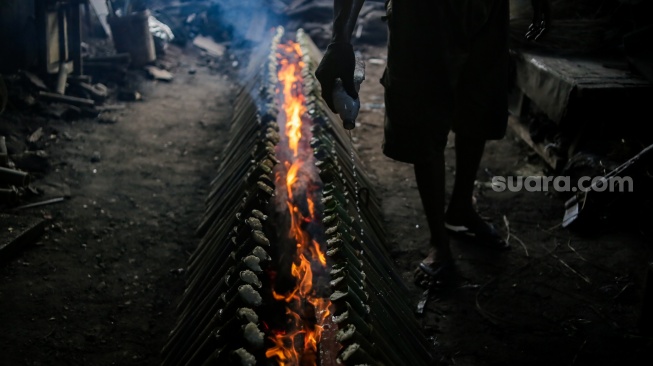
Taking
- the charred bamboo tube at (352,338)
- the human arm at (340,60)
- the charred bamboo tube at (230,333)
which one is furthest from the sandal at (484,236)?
the charred bamboo tube at (230,333)

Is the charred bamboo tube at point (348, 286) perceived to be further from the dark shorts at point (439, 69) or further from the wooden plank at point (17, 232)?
the wooden plank at point (17, 232)

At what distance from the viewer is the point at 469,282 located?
3.76 meters

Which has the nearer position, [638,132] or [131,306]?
[131,306]

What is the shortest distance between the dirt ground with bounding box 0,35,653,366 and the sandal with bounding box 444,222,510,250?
0.07 meters

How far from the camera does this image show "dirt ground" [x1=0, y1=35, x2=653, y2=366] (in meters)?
3.22

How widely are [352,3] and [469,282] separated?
2.04 meters

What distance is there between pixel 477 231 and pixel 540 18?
1614mm

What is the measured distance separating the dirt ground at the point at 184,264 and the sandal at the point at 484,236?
7 cm

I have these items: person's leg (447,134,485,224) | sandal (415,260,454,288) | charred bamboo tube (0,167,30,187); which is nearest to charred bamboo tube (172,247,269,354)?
sandal (415,260,454,288)

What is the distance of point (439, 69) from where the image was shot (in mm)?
3307

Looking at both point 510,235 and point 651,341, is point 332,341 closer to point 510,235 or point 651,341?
point 651,341

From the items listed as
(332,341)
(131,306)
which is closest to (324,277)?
(332,341)

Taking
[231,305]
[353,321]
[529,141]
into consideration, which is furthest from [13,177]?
[529,141]

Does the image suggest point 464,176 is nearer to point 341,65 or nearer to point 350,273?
point 341,65
